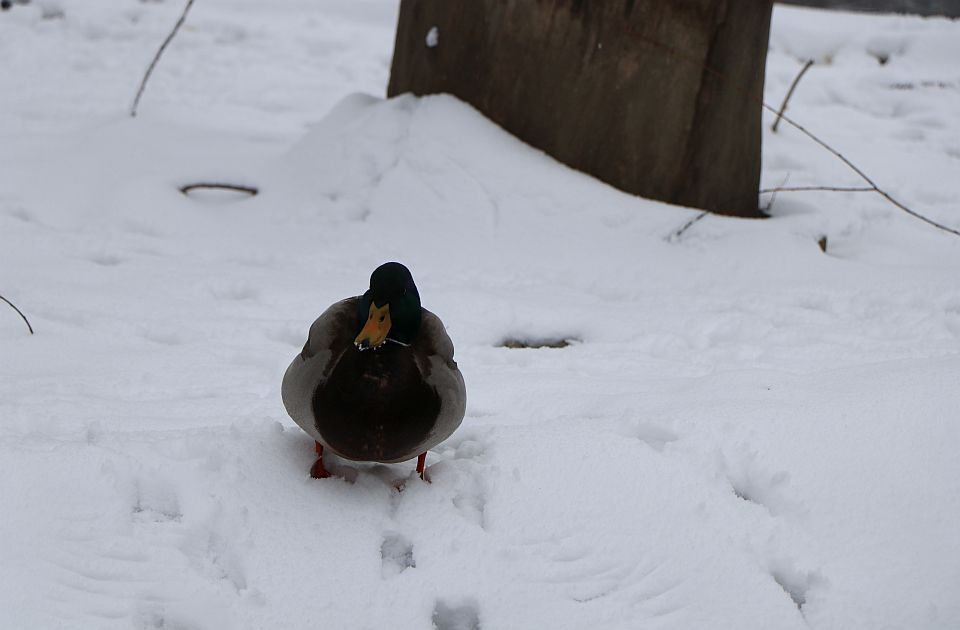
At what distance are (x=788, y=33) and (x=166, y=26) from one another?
4.36 meters

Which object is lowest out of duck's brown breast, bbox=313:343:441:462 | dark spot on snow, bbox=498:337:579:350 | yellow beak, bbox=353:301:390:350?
dark spot on snow, bbox=498:337:579:350

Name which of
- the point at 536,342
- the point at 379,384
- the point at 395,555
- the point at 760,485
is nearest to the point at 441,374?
Result: the point at 379,384

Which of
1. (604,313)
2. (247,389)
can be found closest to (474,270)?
(604,313)

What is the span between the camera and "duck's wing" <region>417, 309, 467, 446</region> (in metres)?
1.80

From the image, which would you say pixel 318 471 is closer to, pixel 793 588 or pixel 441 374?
pixel 441 374

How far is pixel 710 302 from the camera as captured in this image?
3.16m

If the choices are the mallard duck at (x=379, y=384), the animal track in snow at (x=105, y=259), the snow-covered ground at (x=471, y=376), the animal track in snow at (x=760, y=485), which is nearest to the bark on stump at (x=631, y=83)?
A: the snow-covered ground at (x=471, y=376)

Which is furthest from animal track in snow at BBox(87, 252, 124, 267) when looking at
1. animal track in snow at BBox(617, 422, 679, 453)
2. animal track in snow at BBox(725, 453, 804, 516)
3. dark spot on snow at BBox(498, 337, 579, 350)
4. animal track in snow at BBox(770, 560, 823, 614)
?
animal track in snow at BBox(770, 560, 823, 614)

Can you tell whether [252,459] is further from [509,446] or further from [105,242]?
[105,242]

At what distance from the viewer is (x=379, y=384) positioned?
5.67ft

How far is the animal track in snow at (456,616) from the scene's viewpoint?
163cm

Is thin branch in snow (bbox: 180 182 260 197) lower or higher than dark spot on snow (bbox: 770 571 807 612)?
lower

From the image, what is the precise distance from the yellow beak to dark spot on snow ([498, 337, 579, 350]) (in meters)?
1.17

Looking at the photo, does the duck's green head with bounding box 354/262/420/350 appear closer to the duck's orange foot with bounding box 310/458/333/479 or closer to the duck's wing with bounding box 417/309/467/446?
the duck's wing with bounding box 417/309/467/446
